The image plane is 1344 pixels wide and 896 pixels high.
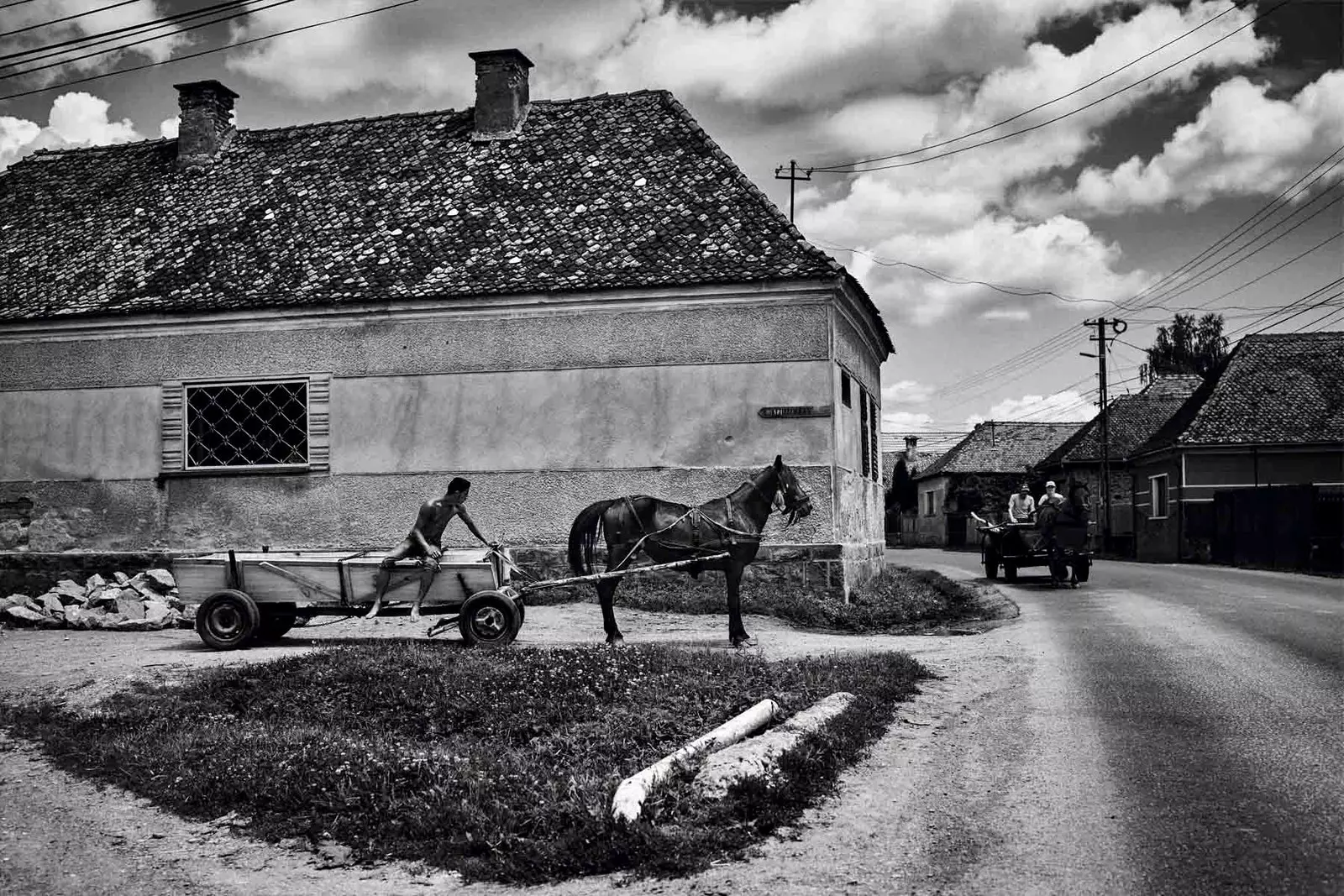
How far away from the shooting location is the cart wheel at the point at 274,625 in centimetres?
1232

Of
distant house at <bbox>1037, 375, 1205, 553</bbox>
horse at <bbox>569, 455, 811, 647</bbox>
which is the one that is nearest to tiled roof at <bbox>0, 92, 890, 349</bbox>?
horse at <bbox>569, 455, 811, 647</bbox>

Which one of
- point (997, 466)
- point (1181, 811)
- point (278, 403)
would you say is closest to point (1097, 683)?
point (1181, 811)

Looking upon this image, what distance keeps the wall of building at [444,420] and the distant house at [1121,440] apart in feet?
121

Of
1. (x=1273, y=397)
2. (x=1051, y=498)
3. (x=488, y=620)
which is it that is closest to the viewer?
(x=488, y=620)

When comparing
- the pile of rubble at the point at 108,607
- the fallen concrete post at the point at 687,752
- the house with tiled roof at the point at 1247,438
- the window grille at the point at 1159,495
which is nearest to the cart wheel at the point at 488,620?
the fallen concrete post at the point at 687,752

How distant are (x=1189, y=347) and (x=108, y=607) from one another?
3027 inches

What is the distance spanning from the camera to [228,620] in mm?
12047

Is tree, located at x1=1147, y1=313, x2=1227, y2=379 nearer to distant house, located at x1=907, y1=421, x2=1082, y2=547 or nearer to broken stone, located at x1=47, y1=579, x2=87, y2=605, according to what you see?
distant house, located at x1=907, y1=421, x2=1082, y2=547

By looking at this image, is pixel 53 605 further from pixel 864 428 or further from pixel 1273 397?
pixel 1273 397

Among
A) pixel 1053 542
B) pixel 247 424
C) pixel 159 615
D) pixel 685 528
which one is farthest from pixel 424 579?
pixel 1053 542

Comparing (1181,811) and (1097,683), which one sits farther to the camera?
(1097,683)

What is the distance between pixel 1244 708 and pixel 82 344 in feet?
56.7

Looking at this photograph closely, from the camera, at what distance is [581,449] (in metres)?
17.0

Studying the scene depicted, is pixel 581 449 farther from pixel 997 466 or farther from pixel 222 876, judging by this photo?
pixel 997 466
